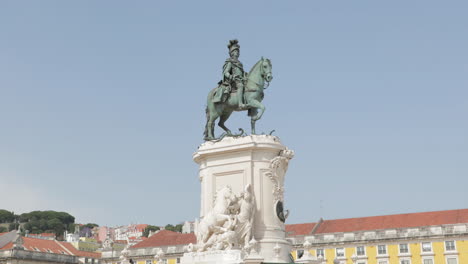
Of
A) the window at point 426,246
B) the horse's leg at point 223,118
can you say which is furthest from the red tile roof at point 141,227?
the horse's leg at point 223,118

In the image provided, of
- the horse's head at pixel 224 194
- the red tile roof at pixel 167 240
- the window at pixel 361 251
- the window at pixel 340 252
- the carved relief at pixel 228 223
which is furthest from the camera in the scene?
the red tile roof at pixel 167 240

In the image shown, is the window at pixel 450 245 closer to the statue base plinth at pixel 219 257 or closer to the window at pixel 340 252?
the window at pixel 340 252

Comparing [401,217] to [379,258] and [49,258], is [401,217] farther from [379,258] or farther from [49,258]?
[49,258]

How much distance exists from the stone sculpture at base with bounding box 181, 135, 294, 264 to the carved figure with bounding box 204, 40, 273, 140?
95cm

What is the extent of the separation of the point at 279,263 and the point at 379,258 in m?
46.4

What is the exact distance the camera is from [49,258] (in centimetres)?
6756

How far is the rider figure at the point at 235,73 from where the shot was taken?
18688 millimetres

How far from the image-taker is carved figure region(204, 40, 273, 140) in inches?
727

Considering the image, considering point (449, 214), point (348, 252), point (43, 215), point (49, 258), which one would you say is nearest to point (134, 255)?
point (49, 258)

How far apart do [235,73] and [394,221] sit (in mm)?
48183

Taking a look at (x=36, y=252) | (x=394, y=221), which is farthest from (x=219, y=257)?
(x=36, y=252)

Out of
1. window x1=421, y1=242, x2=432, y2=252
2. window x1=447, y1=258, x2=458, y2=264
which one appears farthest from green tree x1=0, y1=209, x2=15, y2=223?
window x1=447, y1=258, x2=458, y2=264

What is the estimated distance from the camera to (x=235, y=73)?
61.7 feet

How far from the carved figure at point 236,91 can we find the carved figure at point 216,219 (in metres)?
2.26
